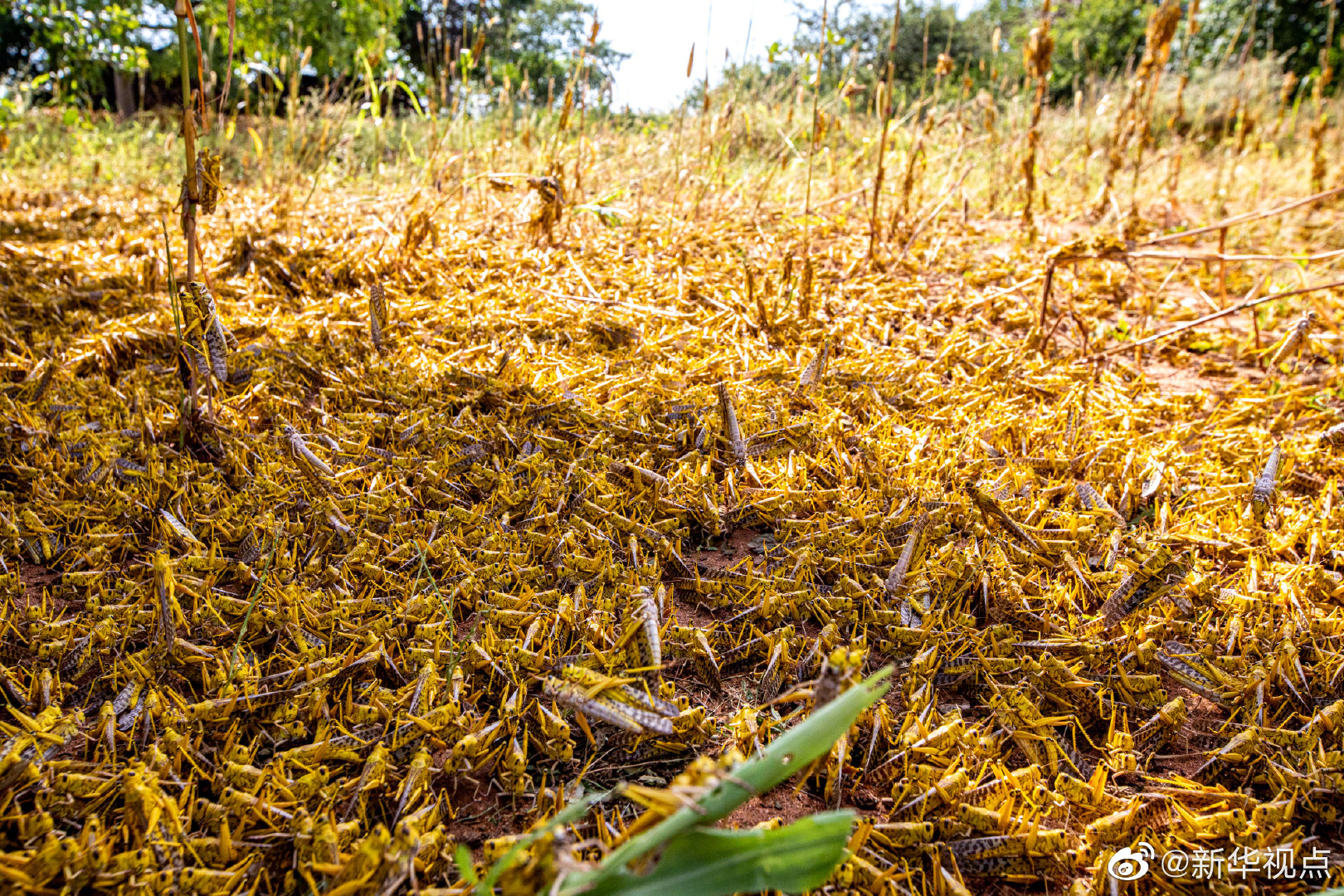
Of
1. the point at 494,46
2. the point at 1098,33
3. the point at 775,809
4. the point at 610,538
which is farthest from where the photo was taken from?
the point at 1098,33

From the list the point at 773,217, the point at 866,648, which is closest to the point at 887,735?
the point at 866,648

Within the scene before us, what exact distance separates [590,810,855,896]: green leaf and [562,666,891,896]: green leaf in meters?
0.02

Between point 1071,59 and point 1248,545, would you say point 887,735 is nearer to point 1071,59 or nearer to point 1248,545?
point 1248,545

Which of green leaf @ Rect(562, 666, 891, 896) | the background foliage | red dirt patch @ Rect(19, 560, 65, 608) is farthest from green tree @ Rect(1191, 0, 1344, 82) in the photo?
red dirt patch @ Rect(19, 560, 65, 608)

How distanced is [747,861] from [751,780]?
63mm

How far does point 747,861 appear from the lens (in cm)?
61

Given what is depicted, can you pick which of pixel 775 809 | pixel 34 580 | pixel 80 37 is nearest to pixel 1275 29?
pixel 80 37

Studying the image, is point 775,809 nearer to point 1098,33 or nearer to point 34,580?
point 34,580

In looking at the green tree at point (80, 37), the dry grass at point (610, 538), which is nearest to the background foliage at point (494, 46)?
the green tree at point (80, 37)

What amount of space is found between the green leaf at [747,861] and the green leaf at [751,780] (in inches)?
0.7

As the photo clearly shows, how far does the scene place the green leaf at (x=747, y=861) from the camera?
60cm

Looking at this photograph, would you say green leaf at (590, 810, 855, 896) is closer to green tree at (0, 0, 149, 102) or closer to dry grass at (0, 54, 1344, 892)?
dry grass at (0, 54, 1344, 892)

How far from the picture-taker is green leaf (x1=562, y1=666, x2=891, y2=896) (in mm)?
582

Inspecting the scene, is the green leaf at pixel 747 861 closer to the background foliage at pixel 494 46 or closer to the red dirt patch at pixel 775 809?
the red dirt patch at pixel 775 809
